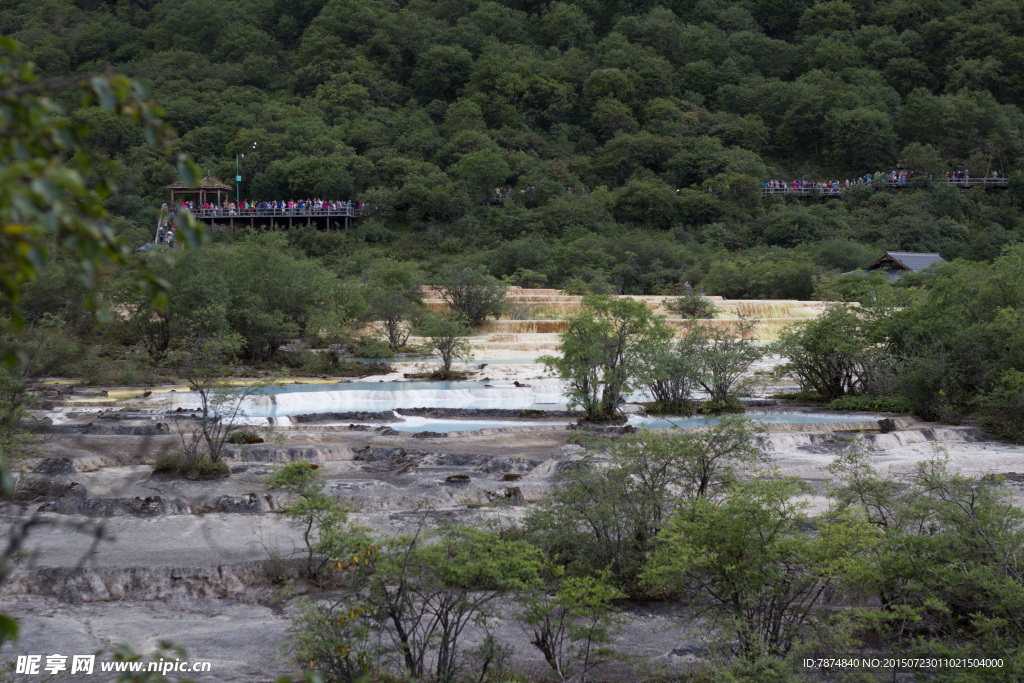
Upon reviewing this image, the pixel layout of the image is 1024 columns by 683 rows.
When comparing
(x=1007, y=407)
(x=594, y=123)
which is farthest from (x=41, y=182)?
(x=594, y=123)

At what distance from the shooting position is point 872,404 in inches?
688

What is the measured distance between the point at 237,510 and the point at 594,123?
220ft

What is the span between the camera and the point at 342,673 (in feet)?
18.1

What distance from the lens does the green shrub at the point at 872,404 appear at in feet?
55.3

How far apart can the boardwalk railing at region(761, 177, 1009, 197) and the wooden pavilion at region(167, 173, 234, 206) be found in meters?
37.3

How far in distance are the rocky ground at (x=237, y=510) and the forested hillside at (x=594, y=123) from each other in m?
23.8

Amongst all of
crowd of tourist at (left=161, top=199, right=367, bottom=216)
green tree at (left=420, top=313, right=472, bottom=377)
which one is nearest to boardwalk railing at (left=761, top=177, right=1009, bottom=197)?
crowd of tourist at (left=161, top=199, right=367, bottom=216)

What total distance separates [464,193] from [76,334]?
110 feet

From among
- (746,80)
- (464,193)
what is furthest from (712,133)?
(464,193)

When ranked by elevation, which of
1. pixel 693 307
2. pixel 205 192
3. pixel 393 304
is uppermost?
pixel 205 192

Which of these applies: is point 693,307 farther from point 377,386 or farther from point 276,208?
point 276,208

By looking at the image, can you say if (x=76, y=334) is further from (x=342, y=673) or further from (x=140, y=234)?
(x=342, y=673)

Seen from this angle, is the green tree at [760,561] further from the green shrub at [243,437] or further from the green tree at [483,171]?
the green tree at [483,171]

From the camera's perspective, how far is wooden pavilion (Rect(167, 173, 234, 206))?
48.3m
